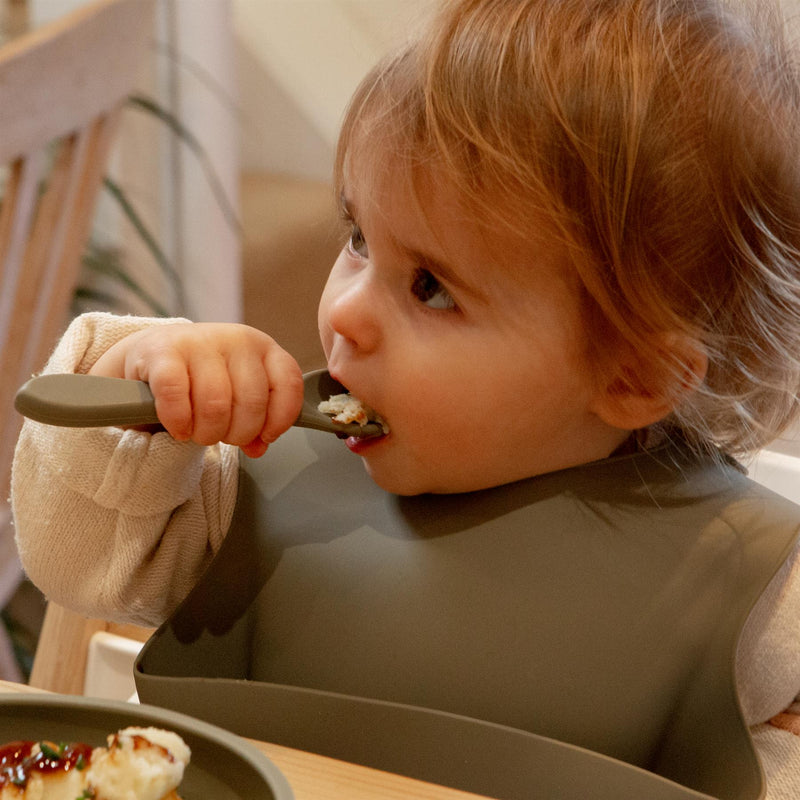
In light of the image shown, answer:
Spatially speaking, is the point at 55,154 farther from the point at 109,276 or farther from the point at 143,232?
the point at 109,276

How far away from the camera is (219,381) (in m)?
0.68

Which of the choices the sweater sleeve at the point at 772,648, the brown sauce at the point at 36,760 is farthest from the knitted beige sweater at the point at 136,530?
the brown sauce at the point at 36,760

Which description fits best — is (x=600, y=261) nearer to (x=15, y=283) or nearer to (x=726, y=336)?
(x=726, y=336)

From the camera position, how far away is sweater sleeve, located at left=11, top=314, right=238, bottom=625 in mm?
734

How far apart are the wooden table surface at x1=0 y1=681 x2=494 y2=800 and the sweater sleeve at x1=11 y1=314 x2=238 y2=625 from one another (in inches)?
10.3

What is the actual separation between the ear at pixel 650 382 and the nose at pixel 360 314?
16 cm

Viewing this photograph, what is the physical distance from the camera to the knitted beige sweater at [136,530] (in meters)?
0.73

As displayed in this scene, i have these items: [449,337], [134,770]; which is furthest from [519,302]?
[134,770]

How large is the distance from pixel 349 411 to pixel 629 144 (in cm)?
24

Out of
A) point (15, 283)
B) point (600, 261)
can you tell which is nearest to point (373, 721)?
point (600, 261)

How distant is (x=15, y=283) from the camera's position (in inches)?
57.1

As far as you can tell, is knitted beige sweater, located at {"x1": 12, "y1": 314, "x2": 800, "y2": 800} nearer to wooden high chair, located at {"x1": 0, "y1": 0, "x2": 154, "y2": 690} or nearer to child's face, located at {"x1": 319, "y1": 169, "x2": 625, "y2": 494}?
child's face, located at {"x1": 319, "y1": 169, "x2": 625, "y2": 494}

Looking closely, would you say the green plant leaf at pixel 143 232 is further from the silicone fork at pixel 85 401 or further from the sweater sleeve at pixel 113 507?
the silicone fork at pixel 85 401

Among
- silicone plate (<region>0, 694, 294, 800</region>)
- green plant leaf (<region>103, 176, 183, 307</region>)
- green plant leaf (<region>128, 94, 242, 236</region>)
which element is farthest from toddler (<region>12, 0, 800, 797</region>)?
green plant leaf (<region>128, 94, 242, 236</region>)
